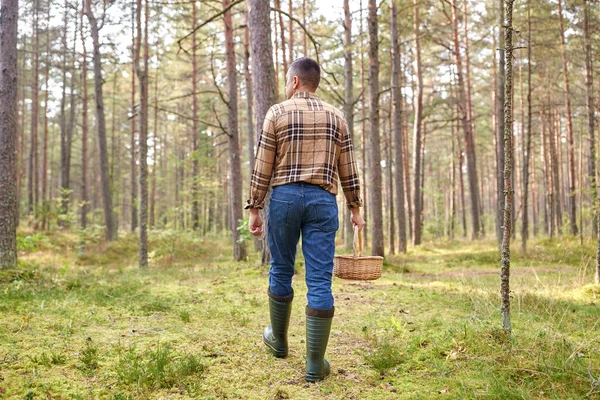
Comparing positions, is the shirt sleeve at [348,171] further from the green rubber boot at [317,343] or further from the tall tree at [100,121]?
the tall tree at [100,121]

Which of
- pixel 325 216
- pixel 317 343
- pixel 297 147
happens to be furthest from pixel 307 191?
Answer: pixel 317 343

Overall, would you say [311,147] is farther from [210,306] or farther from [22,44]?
[22,44]

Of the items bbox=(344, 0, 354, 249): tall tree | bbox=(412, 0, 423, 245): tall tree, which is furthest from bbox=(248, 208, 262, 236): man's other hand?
bbox=(412, 0, 423, 245): tall tree

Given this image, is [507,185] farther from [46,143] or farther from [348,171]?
[46,143]

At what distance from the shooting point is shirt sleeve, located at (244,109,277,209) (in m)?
3.24

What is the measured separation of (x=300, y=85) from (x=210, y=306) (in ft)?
10.7

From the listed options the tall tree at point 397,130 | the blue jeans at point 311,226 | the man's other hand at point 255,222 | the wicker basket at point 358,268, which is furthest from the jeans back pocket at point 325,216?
the tall tree at point 397,130

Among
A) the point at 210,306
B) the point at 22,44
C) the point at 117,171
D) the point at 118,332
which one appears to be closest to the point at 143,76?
the point at 210,306

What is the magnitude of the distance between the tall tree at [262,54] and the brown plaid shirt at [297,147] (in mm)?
3957

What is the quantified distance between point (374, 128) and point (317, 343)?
8.01m

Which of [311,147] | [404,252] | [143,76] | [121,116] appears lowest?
[404,252]

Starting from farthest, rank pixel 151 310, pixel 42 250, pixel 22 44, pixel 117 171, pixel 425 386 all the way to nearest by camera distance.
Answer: pixel 117 171 < pixel 22 44 < pixel 42 250 < pixel 151 310 < pixel 425 386

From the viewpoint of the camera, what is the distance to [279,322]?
344 cm

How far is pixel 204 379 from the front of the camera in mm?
2889
